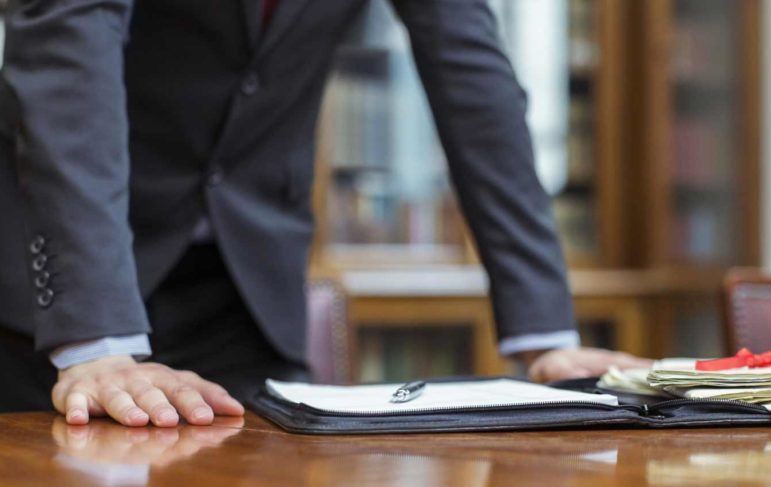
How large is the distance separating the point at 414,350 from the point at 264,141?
2.63 m

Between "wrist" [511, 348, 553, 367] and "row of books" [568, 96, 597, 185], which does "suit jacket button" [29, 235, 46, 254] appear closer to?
"wrist" [511, 348, 553, 367]

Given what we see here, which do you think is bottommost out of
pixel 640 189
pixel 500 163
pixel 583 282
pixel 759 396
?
pixel 583 282

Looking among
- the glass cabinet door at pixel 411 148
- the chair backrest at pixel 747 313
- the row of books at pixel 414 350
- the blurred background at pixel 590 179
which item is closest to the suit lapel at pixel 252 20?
the chair backrest at pixel 747 313

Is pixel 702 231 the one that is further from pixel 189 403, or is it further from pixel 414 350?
pixel 189 403

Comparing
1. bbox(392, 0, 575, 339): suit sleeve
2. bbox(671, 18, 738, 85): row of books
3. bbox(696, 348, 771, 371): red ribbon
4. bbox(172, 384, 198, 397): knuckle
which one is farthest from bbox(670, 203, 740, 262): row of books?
bbox(172, 384, 198, 397): knuckle

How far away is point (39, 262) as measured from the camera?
1158 mm

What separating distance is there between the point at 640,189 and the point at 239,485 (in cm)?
376

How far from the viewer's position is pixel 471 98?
1.50m

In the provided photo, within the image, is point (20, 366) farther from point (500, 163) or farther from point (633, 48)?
point (633, 48)

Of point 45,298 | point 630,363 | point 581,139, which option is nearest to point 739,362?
point 630,363

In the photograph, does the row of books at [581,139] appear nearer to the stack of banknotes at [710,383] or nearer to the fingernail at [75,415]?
the stack of banknotes at [710,383]

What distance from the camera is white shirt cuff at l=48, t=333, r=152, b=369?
111 cm

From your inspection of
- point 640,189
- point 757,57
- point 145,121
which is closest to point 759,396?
point 145,121

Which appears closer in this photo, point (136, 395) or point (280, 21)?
point (136, 395)
